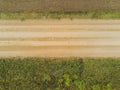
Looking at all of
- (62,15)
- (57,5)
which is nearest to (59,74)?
(62,15)

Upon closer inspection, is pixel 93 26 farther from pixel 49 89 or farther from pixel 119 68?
pixel 49 89

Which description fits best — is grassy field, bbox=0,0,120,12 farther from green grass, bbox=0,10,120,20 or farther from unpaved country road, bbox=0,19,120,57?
unpaved country road, bbox=0,19,120,57

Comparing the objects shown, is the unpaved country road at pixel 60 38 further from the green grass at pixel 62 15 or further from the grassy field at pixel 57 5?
the grassy field at pixel 57 5

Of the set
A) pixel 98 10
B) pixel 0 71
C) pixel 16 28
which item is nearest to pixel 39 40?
pixel 16 28

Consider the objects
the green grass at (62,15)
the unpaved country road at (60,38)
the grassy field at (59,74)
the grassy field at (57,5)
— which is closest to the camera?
the grassy field at (59,74)

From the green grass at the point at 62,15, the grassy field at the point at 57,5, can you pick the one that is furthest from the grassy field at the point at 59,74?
the grassy field at the point at 57,5

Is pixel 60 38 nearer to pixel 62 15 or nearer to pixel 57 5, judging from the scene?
pixel 62 15

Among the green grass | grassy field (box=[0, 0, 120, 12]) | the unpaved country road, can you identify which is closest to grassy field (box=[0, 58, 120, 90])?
the unpaved country road
